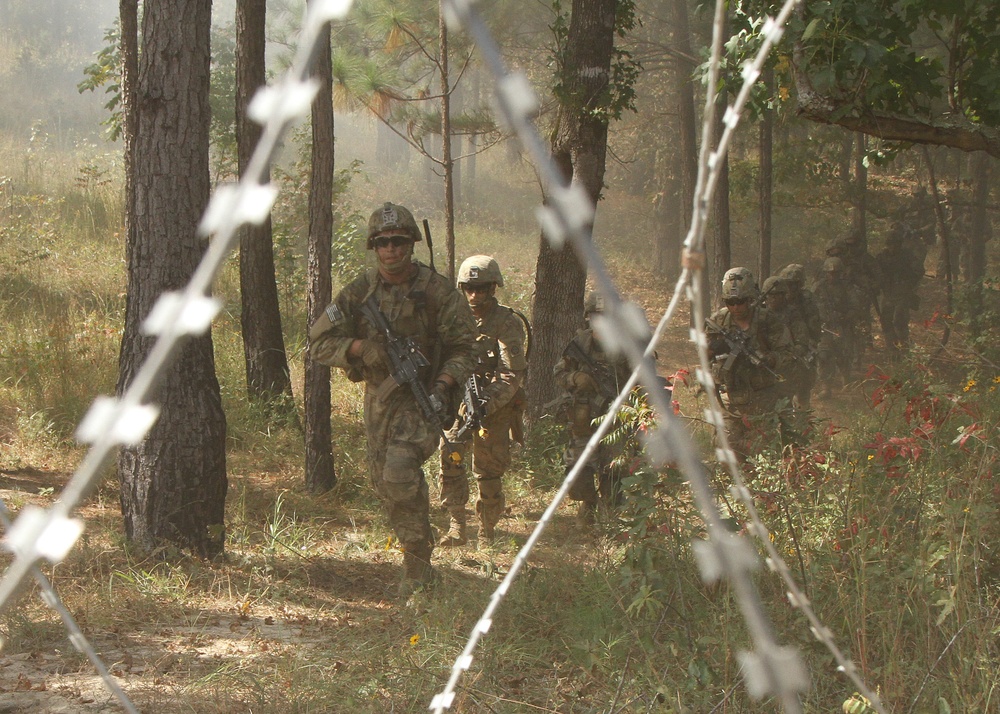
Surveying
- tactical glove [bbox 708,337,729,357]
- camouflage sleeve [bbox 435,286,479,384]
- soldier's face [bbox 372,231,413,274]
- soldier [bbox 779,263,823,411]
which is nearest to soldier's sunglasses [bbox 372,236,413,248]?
soldier's face [bbox 372,231,413,274]

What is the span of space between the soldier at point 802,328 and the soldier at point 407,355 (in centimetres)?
400

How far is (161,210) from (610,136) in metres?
23.5

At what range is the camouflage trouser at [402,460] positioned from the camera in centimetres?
523

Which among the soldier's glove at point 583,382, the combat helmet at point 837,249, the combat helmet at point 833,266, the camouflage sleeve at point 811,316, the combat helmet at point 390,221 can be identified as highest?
the combat helmet at point 837,249

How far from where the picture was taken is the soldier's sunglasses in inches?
209

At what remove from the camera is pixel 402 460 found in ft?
17.2

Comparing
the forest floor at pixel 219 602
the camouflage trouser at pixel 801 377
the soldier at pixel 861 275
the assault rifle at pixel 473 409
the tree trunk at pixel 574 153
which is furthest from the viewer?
the soldier at pixel 861 275

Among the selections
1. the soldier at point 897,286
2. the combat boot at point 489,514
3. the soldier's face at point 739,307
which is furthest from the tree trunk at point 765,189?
the combat boot at point 489,514

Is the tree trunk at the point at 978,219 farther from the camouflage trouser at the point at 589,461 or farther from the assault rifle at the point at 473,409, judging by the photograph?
the assault rifle at the point at 473,409

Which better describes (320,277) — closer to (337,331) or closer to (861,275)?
(337,331)

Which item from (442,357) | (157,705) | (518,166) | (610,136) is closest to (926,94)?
(442,357)

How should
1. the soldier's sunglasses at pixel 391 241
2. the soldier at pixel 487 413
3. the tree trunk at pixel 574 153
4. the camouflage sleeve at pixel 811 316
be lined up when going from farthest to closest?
the camouflage sleeve at pixel 811 316 → the tree trunk at pixel 574 153 → the soldier at pixel 487 413 → the soldier's sunglasses at pixel 391 241

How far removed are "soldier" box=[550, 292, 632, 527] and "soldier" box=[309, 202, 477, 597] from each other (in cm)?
140

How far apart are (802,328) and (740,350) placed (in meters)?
1.28
